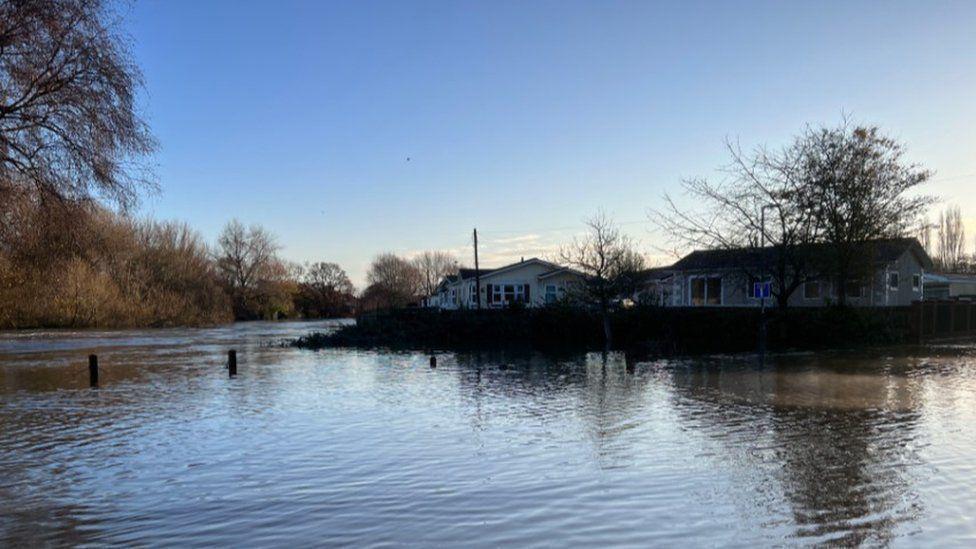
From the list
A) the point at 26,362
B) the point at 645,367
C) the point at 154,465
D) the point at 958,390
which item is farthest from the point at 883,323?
the point at 26,362

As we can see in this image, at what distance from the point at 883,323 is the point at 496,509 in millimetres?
26687

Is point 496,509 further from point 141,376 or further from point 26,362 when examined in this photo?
point 26,362

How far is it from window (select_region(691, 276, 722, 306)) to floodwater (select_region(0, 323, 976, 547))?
22.5m

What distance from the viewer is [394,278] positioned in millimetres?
122125

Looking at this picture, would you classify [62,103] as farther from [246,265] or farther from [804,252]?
[246,265]

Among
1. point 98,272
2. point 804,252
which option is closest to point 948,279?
point 804,252

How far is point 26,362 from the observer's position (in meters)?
27.7

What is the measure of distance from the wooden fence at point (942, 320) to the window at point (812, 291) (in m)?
5.97

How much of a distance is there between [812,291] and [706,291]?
5.90m

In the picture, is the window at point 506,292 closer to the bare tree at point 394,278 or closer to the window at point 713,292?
the window at point 713,292

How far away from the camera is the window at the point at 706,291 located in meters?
41.2

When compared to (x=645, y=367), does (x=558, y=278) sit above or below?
above

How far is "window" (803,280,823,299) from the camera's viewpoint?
122 ft

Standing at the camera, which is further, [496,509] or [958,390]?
[958,390]
